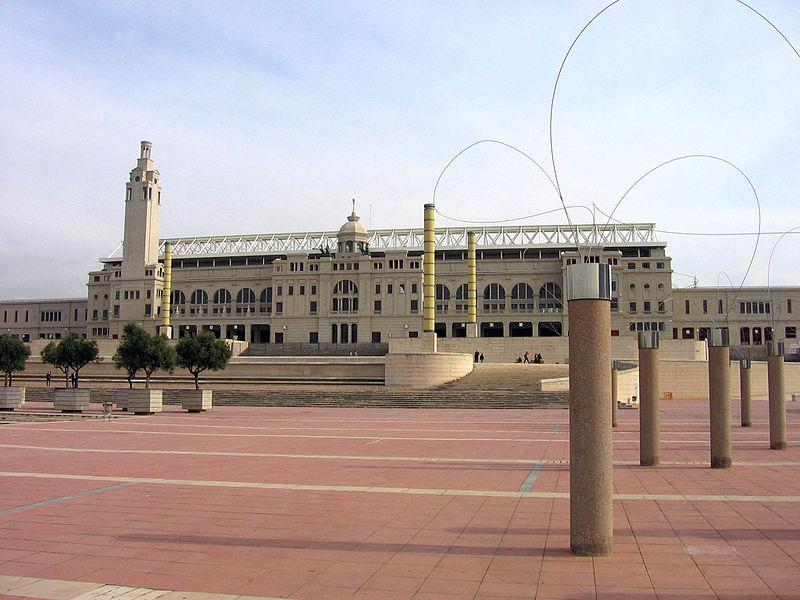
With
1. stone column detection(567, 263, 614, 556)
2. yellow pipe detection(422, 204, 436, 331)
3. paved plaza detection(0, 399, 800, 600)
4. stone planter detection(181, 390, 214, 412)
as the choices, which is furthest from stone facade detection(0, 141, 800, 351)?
stone column detection(567, 263, 614, 556)

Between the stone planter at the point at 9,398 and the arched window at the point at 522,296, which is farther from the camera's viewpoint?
the arched window at the point at 522,296

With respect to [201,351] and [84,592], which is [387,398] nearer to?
[201,351]

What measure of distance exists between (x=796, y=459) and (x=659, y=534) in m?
8.74

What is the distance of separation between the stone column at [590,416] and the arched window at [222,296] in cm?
9659

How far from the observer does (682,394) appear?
50469 mm

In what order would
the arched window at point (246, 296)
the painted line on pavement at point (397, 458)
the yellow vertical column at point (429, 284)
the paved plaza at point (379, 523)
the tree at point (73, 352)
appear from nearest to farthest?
the paved plaza at point (379, 523) < the painted line on pavement at point (397, 458) < the tree at point (73, 352) < the yellow vertical column at point (429, 284) < the arched window at point (246, 296)

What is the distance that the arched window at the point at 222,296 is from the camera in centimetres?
10069

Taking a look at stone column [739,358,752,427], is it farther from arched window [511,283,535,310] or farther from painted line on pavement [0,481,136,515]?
arched window [511,283,535,310]

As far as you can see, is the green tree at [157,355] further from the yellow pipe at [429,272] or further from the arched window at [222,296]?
the arched window at [222,296]

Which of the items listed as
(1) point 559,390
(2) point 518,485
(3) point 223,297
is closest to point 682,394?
(1) point 559,390

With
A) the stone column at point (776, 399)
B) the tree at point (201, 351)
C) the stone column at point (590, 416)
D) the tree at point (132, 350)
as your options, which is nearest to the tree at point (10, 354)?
the tree at point (132, 350)

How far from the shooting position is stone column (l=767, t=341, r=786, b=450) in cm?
1688

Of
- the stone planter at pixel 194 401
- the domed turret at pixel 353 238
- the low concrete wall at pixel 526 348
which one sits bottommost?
the stone planter at pixel 194 401

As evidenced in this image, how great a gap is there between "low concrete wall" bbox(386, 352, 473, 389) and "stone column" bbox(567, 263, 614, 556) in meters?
40.7
